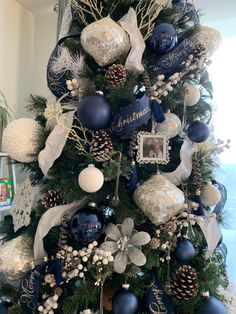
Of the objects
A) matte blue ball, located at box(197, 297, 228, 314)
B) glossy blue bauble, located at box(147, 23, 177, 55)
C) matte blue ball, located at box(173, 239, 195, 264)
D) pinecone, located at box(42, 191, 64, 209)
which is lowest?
matte blue ball, located at box(197, 297, 228, 314)

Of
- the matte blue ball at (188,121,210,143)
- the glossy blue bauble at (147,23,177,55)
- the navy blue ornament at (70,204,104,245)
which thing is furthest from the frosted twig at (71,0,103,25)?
the navy blue ornament at (70,204,104,245)

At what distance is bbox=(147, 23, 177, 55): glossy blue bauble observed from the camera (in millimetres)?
667

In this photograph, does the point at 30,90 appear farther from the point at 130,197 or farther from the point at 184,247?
the point at 184,247

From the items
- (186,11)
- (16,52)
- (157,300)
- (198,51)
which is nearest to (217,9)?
(186,11)

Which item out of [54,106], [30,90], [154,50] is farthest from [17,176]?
[154,50]

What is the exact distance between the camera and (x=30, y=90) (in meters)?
1.75

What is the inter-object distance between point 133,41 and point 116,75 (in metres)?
0.10

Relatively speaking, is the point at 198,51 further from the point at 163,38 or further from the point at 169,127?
the point at 169,127

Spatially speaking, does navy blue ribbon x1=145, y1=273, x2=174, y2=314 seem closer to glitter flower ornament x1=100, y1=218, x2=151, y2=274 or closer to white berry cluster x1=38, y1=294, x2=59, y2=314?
glitter flower ornament x1=100, y1=218, x2=151, y2=274

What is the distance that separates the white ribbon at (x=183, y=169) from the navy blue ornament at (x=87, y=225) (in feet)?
0.62

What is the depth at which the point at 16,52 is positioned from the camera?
167 cm

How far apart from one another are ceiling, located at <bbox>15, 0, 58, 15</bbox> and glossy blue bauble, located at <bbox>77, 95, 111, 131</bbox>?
1278 mm

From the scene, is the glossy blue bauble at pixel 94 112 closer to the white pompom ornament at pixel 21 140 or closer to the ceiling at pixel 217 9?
the white pompom ornament at pixel 21 140

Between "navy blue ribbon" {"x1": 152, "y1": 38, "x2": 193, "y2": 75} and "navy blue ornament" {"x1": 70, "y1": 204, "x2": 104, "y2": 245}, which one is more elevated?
"navy blue ribbon" {"x1": 152, "y1": 38, "x2": 193, "y2": 75}
